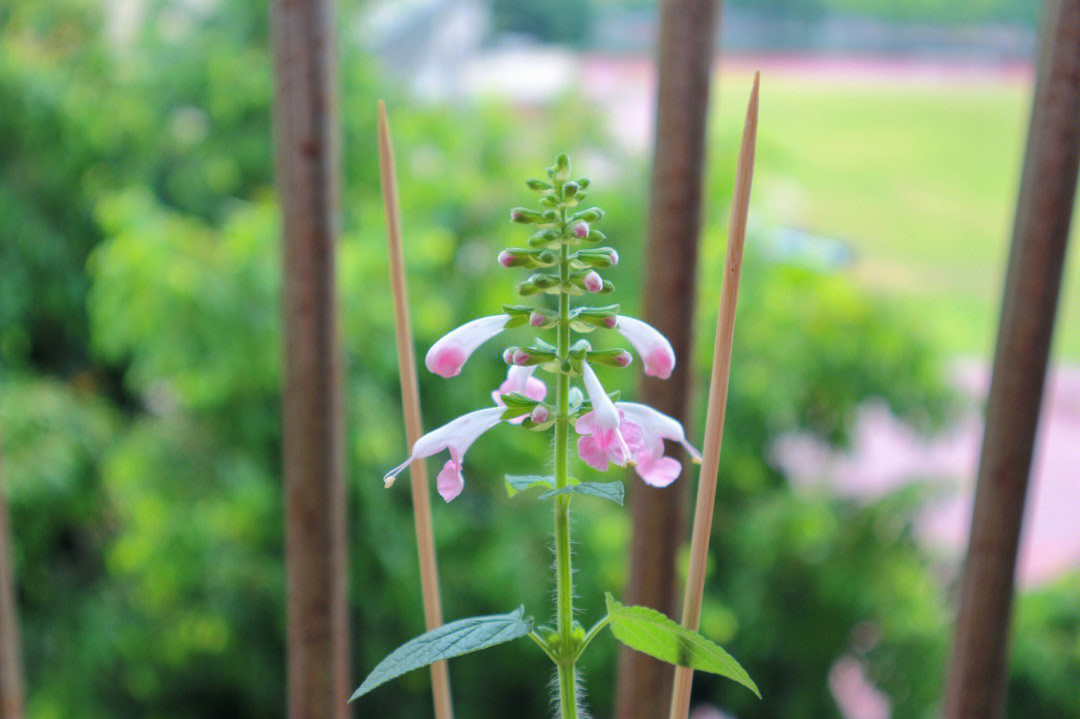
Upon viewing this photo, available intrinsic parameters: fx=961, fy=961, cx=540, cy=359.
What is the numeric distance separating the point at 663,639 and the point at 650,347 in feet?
0.32

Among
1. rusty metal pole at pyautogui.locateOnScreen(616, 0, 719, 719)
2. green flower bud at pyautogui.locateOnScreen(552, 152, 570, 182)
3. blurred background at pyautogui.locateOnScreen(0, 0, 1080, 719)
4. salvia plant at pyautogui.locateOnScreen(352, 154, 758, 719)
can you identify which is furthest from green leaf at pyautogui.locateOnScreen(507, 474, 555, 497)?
blurred background at pyautogui.locateOnScreen(0, 0, 1080, 719)

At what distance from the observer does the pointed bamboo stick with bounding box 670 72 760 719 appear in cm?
33

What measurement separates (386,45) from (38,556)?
Answer: 1.02m

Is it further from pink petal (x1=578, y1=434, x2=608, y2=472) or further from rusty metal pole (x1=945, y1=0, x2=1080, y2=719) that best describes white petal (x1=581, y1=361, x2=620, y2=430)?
rusty metal pole (x1=945, y1=0, x2=1080, y2=719)

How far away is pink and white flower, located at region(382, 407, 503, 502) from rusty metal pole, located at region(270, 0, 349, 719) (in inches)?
14.0

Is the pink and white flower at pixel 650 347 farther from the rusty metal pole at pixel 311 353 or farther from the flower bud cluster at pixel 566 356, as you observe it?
the rusty metal pole at pixel 311 353

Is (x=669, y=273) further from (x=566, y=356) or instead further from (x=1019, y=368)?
(x=566, y=356)

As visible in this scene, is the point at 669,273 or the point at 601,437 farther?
the point at 669,273

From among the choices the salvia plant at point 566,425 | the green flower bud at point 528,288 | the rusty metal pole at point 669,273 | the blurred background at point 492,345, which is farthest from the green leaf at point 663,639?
the blurred background at point 492,345

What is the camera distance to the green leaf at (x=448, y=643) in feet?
0.96

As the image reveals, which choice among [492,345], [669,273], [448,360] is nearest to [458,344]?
[448,360]

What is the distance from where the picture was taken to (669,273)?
25.3 inches

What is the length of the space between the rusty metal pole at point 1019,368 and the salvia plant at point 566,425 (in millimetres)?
360

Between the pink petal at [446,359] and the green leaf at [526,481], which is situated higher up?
the pink petal at [446,359]
